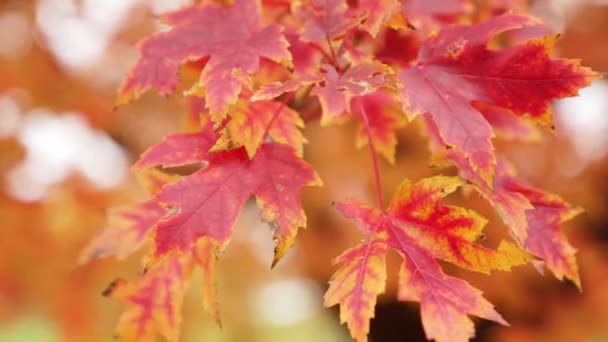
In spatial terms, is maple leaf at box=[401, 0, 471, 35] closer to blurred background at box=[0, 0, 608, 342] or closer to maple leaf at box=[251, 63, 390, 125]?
maple leaf at box=[251, 63, 390, 125]

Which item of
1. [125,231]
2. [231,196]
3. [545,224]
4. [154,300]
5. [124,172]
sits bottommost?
[124,172]

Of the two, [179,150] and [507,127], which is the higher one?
[179,150]

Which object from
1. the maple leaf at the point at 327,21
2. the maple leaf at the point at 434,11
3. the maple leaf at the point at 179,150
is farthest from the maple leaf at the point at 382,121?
the maple leaf at the point at 179,150

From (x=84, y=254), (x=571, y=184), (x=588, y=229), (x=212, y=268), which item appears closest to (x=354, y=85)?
(x=212, y=268)

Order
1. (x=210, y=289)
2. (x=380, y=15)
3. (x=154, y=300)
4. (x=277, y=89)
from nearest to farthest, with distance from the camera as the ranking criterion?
(x=277, y=89), (x=380, y=15), (x=210, y=289), (x=154, y=300)

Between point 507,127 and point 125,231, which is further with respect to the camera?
point 507,127

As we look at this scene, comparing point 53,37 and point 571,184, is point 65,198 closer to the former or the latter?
point 53,37

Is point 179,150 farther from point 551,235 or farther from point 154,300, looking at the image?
point 551,235

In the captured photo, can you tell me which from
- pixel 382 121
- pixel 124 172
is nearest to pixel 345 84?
pixel 382 121
